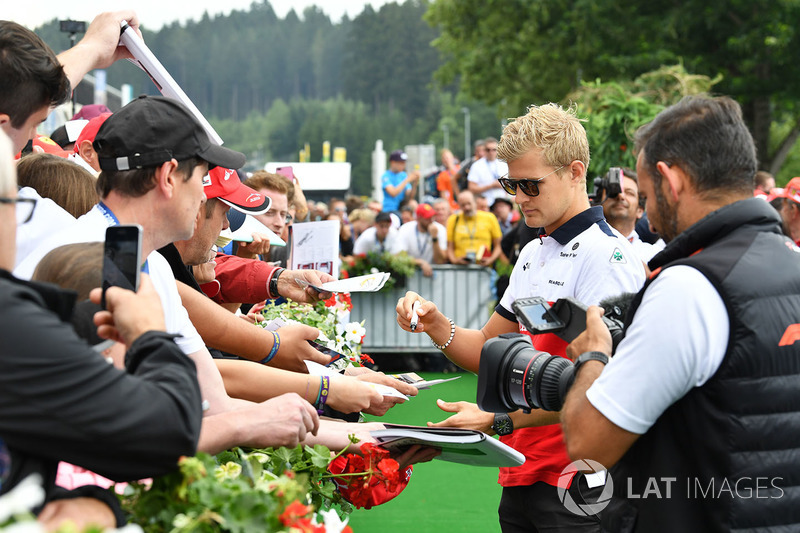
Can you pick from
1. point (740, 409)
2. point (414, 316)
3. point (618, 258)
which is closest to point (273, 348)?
point (414, 316)

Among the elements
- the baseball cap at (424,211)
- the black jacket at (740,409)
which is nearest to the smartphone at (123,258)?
the black jacket at (740,409)

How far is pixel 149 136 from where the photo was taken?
2.41m

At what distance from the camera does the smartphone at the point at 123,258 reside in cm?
195

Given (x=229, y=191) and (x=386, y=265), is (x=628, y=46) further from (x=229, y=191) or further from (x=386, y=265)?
(x=229, y=191)

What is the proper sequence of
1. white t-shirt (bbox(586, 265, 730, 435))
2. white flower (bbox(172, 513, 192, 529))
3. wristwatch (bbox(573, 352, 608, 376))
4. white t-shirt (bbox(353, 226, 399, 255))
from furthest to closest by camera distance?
white t-shirt (bbox(353, 226, 399, 255)), wristwatch (bbox(573, 352, 608, 376)), white t-shirt (bbox(586, 265, 730, 435)), white flower (bbox(172, 513, 192, 529))

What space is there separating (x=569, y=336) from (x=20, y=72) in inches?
80.6

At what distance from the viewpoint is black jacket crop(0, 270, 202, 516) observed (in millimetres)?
1620

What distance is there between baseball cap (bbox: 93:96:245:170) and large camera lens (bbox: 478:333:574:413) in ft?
3.66

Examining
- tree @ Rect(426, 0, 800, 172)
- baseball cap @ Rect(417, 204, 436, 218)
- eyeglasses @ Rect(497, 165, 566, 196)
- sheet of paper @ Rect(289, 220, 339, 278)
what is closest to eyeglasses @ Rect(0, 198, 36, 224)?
eyeglasses @ Rect(497, 165, 566, 196)

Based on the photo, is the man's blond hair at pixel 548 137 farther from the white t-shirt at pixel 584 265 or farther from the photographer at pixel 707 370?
the photographer at pixel 707 370

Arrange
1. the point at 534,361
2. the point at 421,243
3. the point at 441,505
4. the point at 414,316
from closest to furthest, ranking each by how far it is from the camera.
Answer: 1. the point at 534,361
2. the point at 414,316
3. the point at 441,505
4. the point at 421,243

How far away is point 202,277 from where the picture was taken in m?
4.29

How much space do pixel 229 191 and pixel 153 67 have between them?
0.62 meters

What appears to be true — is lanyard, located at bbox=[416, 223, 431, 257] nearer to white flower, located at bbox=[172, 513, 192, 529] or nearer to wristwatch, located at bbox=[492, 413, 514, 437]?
wristwatch, located at bbox=[492, 413, 514, 437]
